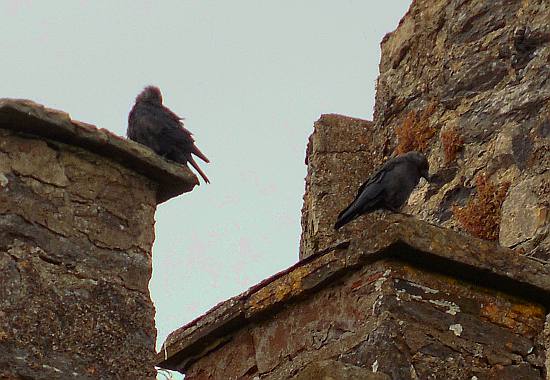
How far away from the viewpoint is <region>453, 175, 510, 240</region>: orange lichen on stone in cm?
864

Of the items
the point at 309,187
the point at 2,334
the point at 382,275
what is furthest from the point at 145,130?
the point at 2,334

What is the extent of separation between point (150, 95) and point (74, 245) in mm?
4495

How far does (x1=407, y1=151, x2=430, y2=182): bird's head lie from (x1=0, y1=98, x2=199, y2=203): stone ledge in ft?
13.5

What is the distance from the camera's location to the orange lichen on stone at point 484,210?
28.3 ft

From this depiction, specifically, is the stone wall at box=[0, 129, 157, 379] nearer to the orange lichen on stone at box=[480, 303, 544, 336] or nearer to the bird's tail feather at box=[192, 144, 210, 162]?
the orange lichen on stone at box=[480, 303, 544, 336]

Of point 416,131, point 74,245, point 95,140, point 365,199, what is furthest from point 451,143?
point 74,245

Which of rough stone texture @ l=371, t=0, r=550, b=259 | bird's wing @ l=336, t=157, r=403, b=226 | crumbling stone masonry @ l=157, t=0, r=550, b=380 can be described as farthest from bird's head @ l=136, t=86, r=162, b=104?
crumbling stone masonry @ l=157, t=0, r=550, b=380

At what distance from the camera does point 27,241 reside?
414 centimetres

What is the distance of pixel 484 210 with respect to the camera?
8797 mm

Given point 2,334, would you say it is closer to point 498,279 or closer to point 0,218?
point 0,218

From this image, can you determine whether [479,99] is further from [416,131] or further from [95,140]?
[95,140]

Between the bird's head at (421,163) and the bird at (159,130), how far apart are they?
4.07 ft

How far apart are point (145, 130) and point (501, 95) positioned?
2.31 meters

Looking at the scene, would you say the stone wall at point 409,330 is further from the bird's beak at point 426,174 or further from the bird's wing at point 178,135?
the bird's beak at point 426,174
